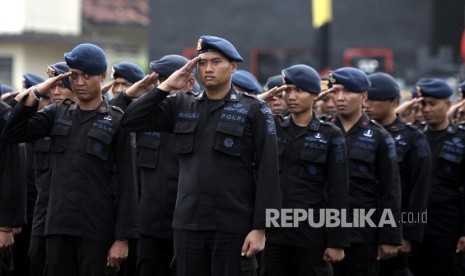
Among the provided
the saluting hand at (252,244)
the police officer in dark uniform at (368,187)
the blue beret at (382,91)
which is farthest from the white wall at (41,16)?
the saluting hand at (252,244)

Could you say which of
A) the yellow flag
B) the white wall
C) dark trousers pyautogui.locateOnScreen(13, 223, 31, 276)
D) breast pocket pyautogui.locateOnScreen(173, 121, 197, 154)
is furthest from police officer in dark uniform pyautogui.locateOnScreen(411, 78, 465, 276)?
the white wall

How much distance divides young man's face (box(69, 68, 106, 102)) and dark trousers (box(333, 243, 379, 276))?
2863 millimetres

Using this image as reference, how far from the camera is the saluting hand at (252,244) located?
830 cm

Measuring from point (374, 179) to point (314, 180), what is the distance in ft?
2.89

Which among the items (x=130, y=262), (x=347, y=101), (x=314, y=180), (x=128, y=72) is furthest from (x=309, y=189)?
(x=128, y=72)

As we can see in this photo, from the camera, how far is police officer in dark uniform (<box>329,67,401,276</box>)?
10.8 meters

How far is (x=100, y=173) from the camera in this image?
9.03 metres

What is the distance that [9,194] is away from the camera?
9.59 m

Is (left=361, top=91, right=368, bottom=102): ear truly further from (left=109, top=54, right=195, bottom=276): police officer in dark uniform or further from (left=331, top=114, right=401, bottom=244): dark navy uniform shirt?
(left=109, top=54, right=195, bottom=276): police officer in dark uniform

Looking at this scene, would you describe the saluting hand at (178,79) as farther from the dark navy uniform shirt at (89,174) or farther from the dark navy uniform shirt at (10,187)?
the dark navy uniform shirt at (10,187)

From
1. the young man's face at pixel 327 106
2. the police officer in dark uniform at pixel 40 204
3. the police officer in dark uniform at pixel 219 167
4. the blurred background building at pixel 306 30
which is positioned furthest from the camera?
the blurred background building at pixel 306 30

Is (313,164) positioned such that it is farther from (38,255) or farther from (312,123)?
(38,255)

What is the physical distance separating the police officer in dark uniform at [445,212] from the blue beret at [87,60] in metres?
4.12

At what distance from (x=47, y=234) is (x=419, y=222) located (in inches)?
151
